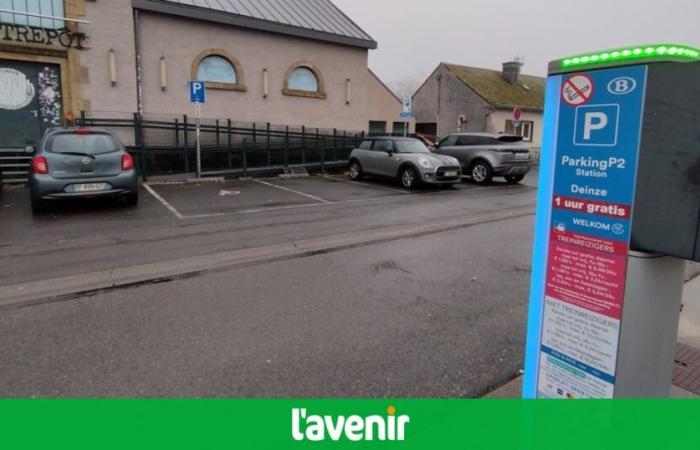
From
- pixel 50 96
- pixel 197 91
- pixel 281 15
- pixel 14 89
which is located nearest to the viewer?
pixel 197 91

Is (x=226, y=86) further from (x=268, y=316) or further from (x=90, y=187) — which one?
(x=268, y=316)

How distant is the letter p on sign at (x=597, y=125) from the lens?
172 centimetres

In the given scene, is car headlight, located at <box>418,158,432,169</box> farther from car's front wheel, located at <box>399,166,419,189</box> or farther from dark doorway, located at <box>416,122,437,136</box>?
dark doorway, located at <box>416,122,437,136</box>

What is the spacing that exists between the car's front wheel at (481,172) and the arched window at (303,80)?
773 cm

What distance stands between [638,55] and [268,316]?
3.39 meters

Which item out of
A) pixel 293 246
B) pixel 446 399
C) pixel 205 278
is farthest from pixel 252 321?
pixel 293 246

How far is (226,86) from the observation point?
55.2ft

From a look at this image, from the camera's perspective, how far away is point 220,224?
320 inches

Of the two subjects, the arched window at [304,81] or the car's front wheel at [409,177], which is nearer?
the car's front wheel at [409,177]

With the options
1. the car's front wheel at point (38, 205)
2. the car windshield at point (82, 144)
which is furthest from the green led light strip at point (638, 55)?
the car's front wheel at point (38, 205)

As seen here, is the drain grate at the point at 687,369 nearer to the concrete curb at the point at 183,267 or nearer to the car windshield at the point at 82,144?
the concrete curb at the point at 183,267

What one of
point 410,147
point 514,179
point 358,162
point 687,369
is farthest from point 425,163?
point 687,369

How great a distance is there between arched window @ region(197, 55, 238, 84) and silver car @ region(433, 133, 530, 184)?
28.4 feet

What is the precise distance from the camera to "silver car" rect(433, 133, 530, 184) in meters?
15.0
